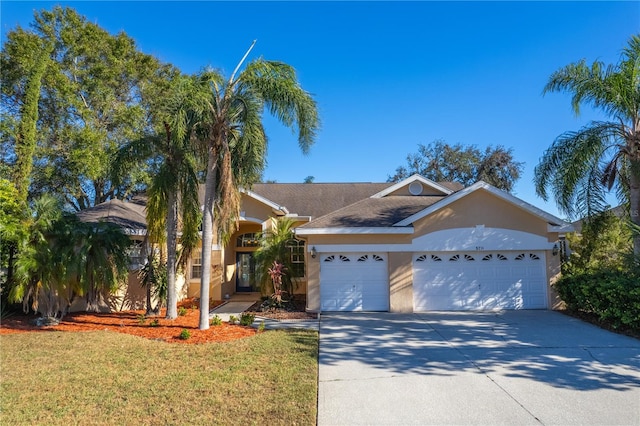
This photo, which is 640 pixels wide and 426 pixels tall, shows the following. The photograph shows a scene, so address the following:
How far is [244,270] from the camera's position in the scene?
18984mm

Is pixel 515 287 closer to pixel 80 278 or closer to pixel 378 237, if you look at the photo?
pixel 378 237

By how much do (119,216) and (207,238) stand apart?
6.15 m

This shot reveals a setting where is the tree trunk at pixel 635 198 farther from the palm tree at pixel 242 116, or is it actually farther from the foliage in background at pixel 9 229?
the foliage in background at pixel 9 229

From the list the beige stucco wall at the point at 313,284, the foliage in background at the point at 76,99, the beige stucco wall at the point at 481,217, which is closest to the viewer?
the beige stucco wall at the point at 313,284

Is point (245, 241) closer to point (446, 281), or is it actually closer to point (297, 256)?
point (297, 256)

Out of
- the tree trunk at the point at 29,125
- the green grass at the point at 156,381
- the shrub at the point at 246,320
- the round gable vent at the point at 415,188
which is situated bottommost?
the green grass at the point at 156,381

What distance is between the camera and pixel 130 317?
38.2 ft

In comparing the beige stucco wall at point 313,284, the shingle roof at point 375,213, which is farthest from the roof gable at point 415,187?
the beige stucco wall at point 313,284

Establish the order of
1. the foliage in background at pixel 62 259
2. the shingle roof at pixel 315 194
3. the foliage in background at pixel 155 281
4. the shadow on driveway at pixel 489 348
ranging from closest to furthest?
1. the shadow on driveway at pixel 489 348
2. the foliage in background at pixel 62 259
3. the foliage in background at pixel 155 281
4. the shingle roof at pixel 315 194

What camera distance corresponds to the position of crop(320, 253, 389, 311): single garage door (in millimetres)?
12602

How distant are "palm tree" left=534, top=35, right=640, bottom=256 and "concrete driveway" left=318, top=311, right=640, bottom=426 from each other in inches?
156

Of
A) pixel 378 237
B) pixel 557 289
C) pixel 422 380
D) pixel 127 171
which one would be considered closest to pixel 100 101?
pixel 127 171

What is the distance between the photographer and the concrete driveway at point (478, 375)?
187 inches

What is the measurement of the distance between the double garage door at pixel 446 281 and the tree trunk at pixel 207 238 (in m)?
4.37
